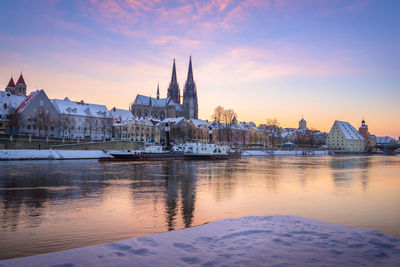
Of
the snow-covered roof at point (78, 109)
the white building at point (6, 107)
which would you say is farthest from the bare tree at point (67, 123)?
the white building at point (6, 107)

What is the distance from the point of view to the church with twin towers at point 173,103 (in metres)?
146

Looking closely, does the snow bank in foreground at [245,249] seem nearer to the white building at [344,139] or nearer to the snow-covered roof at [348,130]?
the white building at [344,139]

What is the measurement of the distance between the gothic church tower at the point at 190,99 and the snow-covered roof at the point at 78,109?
242 feet

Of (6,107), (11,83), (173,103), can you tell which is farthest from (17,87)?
(173,103)

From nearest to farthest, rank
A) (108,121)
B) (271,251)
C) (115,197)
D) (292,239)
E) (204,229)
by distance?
(271,251) → (292,239) → (204,229) → (115,197) → (108,121)

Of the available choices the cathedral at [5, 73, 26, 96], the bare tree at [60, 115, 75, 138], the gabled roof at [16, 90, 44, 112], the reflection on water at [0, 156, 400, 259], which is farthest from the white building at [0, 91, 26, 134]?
the reflection on water at [0, 156, 400, 259]

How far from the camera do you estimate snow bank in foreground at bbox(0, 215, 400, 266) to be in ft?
19.5

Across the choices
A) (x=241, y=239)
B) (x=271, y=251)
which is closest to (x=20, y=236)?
(x=241, y=239)

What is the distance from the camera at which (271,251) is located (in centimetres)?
663

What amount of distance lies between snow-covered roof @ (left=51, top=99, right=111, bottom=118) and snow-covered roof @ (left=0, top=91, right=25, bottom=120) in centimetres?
1082

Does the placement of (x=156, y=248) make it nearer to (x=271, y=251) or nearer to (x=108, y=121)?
(x=271, y=251)

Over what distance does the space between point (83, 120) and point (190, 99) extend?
85328 millimetres

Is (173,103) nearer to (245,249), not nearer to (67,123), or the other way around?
(67,123)

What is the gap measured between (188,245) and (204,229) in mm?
1708
